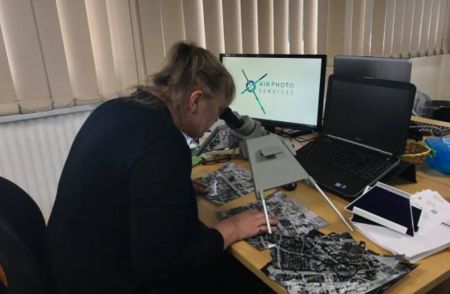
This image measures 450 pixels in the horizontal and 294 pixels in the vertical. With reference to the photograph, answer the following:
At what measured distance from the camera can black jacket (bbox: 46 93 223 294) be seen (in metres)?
0.85

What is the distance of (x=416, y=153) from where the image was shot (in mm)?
1333

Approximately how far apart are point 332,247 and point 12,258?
0.74m

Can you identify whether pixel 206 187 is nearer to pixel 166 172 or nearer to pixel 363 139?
pixel 166 172

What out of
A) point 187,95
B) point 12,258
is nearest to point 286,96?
point 187,95

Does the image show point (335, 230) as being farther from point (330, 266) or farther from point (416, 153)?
point (416, 153)

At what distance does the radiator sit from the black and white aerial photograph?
1.45 meters

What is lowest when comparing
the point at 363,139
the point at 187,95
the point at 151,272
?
the point at 151,272

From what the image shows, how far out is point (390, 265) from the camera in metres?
0.81

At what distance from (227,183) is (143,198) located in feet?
1.73

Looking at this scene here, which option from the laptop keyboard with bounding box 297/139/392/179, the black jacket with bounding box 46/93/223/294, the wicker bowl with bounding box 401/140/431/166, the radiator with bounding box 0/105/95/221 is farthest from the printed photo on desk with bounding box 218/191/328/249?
the radiator with bounding box 0/105/95/221

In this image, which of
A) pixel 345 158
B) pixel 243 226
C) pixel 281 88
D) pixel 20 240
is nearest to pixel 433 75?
pixel 281 88

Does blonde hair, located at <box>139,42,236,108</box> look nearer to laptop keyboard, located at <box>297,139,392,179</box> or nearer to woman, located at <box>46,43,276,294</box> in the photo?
woman, located at <box>46,43,276,294</box>

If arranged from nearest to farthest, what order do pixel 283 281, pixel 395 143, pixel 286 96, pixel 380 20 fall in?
pixel 283 281, pixel 395 143, pixel 286 96, pixel 380 20

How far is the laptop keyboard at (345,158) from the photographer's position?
1.22 m
